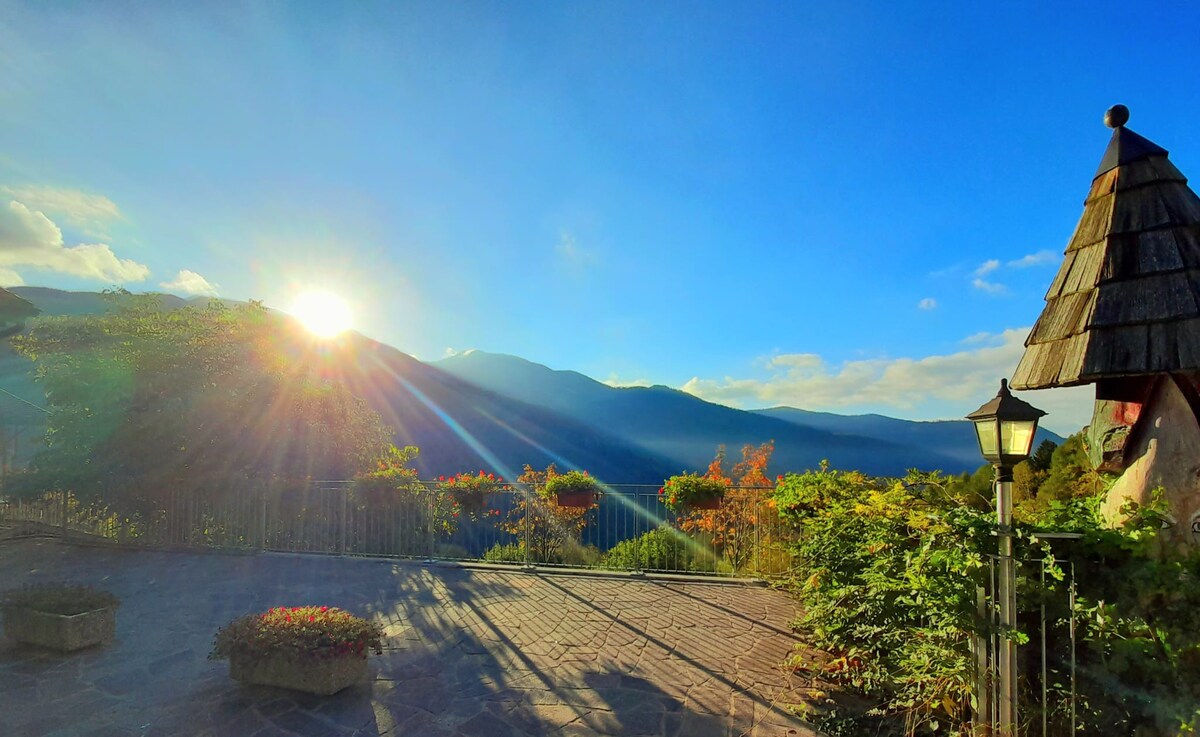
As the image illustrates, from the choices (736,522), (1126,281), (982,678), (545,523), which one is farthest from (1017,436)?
(545,523)

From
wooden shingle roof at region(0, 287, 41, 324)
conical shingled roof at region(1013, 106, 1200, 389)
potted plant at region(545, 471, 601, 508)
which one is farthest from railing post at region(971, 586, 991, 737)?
wooden shingle roof at region(0, 287, 41, 324)

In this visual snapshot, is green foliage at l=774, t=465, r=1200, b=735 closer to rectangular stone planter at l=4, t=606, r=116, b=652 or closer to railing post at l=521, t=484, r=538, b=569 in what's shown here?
railing post at l=521, t=484, r=538, b=569

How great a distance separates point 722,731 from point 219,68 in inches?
296

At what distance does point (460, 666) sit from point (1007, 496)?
403 centimetres

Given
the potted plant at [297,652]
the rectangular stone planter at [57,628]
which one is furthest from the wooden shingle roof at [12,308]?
the potted plant at [297,652]

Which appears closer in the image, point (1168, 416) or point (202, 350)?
point (1168, 416)

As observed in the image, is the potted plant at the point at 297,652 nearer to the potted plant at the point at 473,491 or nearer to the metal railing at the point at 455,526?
the metal railing at the point at 455,526

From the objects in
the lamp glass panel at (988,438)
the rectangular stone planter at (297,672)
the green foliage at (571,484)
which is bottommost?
the rectangular stone planter at (297,672)

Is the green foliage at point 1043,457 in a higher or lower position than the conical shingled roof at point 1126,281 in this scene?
lower

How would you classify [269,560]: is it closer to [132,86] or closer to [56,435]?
[56,435]

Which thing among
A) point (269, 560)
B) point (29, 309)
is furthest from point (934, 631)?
point (29, 309)

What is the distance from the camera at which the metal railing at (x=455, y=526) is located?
25.9 ft

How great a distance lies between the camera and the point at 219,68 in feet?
18.8

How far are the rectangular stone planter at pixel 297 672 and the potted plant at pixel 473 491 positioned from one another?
431 cm
